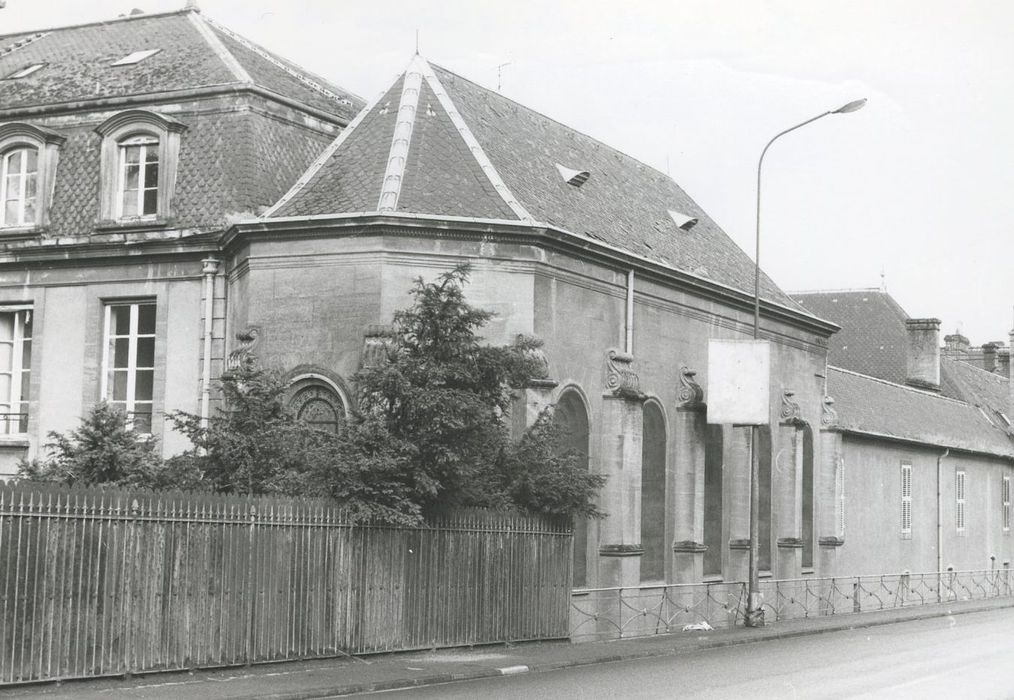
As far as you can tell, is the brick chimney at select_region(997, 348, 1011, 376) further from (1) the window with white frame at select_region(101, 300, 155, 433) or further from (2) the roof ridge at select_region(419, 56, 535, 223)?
(1) the window with white frame at select_region(101, 300, 155, 433)

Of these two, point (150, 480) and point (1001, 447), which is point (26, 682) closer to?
point (150, 480)

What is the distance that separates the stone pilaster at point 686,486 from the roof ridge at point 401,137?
854 cm

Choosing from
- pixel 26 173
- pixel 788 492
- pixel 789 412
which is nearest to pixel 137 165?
pixel 26 173

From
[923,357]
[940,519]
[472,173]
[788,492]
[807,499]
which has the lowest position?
[940,519]

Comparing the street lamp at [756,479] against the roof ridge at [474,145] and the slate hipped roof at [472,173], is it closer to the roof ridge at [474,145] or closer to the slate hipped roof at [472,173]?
the slate hipped roof at [472,173]

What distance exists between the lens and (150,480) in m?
21.8

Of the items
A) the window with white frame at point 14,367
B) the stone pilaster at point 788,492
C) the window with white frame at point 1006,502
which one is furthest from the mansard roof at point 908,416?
the window with white frame at point 14,367

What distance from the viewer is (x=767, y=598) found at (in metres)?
36.0

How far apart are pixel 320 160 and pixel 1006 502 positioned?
36.7 m

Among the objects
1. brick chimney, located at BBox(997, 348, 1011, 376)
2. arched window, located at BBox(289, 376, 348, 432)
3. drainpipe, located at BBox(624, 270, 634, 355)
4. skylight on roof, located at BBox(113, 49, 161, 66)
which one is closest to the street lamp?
drainpipe, located at BBox(624, 270, 634, 355)

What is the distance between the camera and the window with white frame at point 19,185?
97.4ft

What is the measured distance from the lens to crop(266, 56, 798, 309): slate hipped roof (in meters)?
26.4

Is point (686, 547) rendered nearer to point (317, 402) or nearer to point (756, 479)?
point (756, 479)

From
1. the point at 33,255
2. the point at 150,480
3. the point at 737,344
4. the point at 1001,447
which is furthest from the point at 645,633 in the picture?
the point at 1001,447
